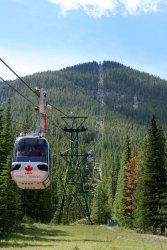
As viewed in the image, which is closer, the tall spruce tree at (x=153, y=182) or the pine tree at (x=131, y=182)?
the tall spruce tree at (x=153, y=182)

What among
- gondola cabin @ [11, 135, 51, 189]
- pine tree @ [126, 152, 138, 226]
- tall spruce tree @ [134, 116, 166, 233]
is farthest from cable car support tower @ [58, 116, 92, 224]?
gondola cabin @ [11, 135, 51, 189]

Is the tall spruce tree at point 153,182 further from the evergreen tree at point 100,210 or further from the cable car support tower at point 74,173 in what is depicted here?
the evergreen tree at point 100,210

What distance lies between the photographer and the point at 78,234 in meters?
51.3

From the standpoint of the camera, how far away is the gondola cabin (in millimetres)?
22656

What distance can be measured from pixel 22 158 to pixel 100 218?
286 ft

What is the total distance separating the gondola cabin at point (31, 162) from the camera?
22.7m

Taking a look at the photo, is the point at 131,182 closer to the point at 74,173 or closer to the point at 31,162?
the point at 74,173

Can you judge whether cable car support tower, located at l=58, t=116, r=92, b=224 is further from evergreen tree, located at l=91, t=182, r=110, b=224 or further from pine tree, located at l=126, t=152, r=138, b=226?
pine tree, located at l=126, t=152, r=138, b=226

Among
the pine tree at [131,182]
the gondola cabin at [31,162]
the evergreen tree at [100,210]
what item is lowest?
the evergreen tree at [100,210]

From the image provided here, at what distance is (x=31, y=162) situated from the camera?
906 inches

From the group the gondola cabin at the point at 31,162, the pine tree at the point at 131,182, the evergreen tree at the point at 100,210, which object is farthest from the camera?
the evergreen tree at the point at 100,210

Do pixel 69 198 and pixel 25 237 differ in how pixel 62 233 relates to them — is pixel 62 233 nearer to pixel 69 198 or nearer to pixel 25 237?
pixel 25 237

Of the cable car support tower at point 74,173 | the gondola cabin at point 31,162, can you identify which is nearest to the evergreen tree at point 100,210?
the cable car support tower at point 74,173

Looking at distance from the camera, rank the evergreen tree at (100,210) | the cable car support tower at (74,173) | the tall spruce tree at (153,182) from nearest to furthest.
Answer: the cable car support tower at (74,173)
the tall spruce tree at (153,182)
the evergreen tree at (100,210)
